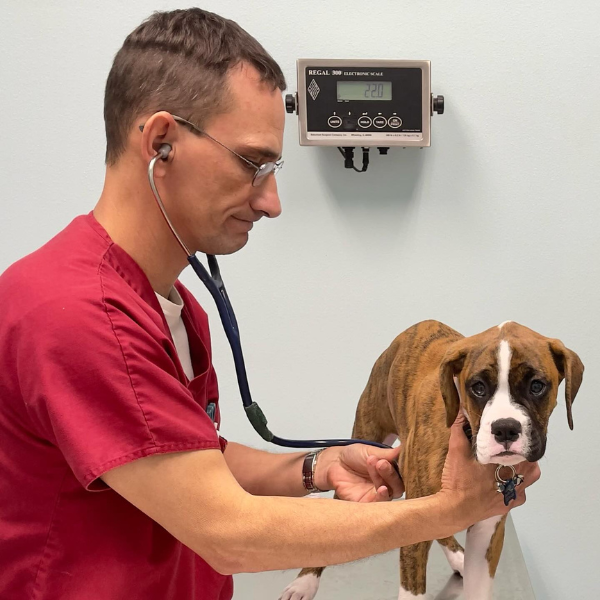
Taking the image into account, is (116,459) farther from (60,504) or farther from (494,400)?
(494,400)

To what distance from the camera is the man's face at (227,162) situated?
0.83 m

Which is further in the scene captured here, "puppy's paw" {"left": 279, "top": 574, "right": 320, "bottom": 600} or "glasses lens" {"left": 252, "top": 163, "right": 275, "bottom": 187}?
"puppy's paw" {"left": 279, "top": 574, "right": 320, "bottom": 600}

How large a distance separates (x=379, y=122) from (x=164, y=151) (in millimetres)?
810

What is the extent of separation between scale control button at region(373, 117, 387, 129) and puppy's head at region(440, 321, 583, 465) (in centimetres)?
69

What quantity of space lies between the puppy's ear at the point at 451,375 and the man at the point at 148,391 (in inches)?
1.9

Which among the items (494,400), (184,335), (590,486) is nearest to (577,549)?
(590,486)

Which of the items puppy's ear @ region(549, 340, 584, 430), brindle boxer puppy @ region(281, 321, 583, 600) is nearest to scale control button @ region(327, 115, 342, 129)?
brindle boxer puppy @ region(281, 321, 583, 600)

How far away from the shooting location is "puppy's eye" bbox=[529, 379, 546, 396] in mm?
922

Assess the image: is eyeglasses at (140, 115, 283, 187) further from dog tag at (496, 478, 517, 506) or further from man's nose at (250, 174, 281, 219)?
dog tag at (496, 478, 517, 506)

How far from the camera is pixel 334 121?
5.02 feet

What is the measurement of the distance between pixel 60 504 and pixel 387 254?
106cm

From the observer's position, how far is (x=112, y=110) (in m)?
0.88

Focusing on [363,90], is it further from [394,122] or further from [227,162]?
[227,162]

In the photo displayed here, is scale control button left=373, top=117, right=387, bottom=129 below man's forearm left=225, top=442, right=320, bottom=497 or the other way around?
the other way around
